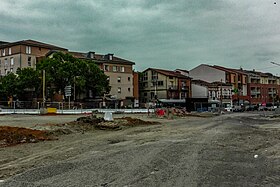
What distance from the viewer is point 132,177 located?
8648 millimetres

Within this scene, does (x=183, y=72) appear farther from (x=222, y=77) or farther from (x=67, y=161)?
(x=67, y=161)

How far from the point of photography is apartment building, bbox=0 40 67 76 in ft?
265

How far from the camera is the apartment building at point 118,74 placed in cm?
9062

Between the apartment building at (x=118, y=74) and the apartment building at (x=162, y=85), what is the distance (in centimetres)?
593

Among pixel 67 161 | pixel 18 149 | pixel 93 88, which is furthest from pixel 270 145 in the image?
pixel 93 88

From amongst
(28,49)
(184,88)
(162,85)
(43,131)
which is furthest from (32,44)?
(43,131)

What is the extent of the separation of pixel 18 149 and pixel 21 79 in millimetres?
54312

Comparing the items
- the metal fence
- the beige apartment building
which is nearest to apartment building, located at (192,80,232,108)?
the beige apartment building

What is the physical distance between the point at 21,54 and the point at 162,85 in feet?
123

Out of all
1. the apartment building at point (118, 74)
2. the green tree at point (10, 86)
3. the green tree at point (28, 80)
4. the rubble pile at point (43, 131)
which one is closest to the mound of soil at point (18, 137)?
the rubble pile at point (43, 131)

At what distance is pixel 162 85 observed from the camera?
98000 mm

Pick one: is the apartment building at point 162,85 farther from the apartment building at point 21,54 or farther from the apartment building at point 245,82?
the apartment building at point 21,54

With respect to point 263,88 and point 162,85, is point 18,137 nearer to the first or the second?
point 162,85

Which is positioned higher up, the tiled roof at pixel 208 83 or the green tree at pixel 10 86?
the tiled roof at pixel 208 83
